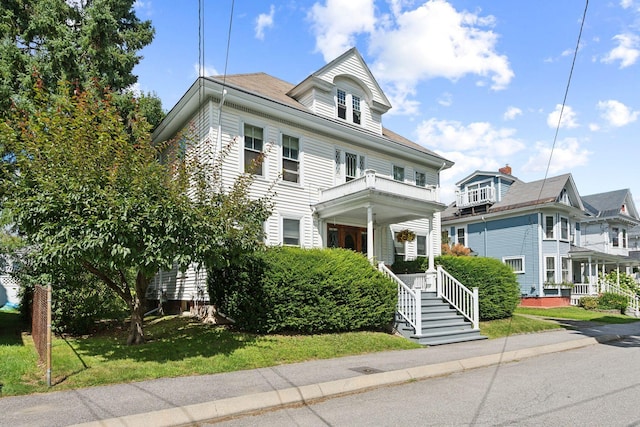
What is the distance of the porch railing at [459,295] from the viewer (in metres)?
13.8

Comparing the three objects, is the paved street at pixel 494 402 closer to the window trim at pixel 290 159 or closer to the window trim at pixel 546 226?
the window trim at pixel 290 159

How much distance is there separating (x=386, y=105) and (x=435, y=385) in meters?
14.0

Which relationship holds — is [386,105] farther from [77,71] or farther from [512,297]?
[77,71]

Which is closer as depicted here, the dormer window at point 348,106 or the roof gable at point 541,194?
the dormer window at point 348,106

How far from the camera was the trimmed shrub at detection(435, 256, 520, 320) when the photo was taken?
15953 millimetres

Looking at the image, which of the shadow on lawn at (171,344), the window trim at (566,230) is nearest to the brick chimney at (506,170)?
the window trim at (566,230)

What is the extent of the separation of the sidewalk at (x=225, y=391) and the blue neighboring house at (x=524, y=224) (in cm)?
1992

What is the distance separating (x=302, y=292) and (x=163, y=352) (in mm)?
3508

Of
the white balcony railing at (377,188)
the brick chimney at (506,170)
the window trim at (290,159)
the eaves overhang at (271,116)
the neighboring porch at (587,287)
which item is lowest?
the neighboring porch at (587,287)

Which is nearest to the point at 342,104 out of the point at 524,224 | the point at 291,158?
the point at 291,158

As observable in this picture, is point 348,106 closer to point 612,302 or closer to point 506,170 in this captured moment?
point 612,302

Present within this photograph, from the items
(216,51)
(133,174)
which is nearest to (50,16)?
(216,51)

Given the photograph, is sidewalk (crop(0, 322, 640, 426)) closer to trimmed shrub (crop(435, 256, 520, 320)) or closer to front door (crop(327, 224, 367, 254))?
trimmed shrub (crop(435, 256, 520, 320))

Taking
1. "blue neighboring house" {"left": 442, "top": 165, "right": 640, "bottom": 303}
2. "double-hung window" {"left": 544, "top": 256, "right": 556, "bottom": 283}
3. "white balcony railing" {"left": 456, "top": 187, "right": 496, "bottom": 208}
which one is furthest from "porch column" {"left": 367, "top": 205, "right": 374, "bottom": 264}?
"white balcony railing" {"left": 456, "top": 187, "right": 496, "bottom": 208}
